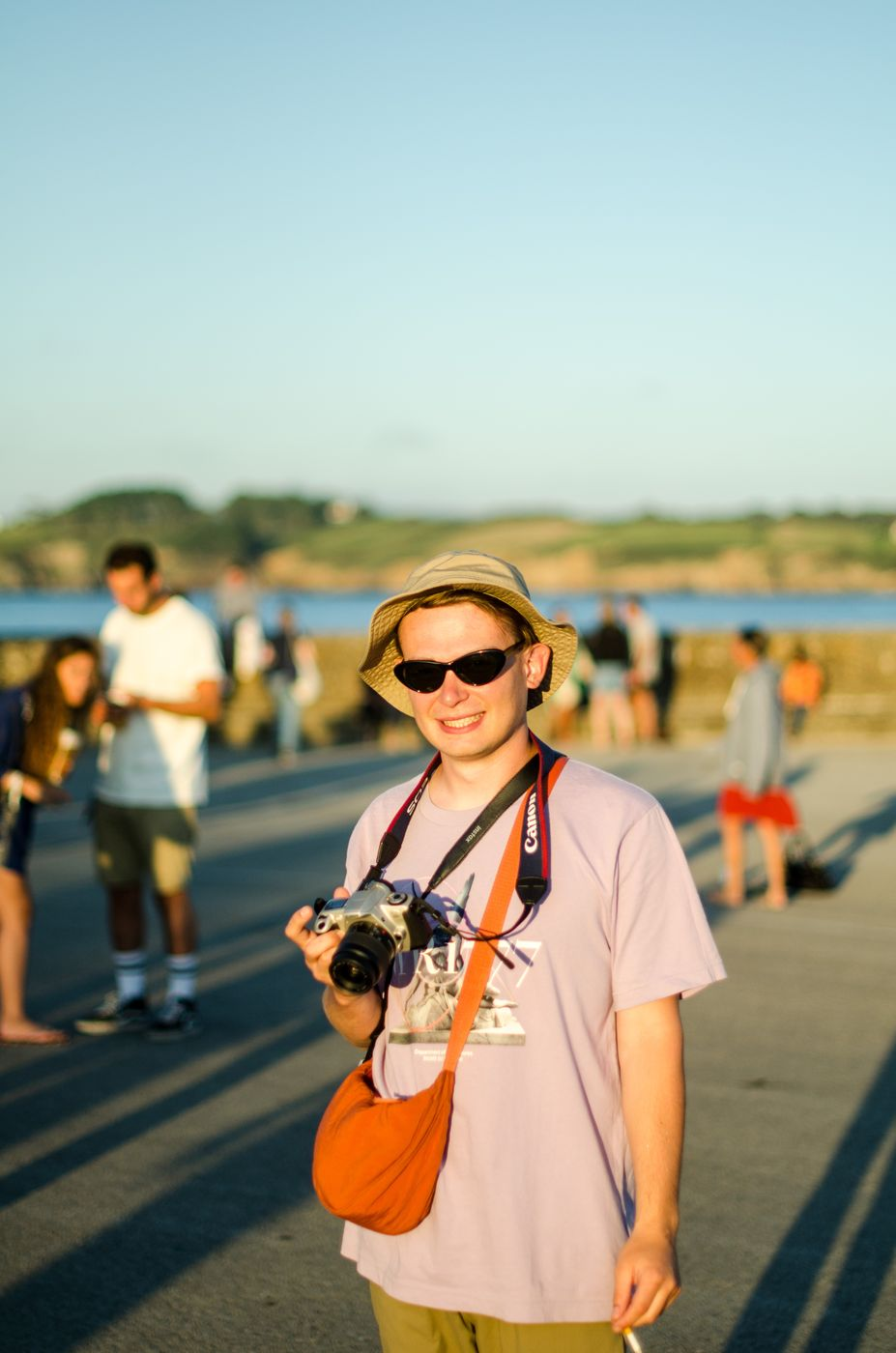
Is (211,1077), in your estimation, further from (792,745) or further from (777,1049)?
(792,745)

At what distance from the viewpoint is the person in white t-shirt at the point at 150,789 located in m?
6.51

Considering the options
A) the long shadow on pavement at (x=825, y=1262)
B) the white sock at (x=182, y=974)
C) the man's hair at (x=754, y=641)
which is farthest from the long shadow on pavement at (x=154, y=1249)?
the man's hair at (x=754, y=641)

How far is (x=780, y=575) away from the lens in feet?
641

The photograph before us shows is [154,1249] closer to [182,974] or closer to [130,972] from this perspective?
[182,974]

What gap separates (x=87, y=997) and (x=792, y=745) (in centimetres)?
1490

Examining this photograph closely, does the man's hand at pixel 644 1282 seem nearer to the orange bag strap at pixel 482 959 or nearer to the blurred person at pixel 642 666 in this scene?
→ the orange bag strap at pixel 482 959

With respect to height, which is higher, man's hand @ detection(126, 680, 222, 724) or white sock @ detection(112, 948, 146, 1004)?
man's hand @ detection(126, 680, 222, 724)

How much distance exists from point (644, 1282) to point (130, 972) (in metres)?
4.80

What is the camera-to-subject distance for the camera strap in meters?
2.29

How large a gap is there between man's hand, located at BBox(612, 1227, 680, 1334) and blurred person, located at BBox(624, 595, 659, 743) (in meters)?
17.6

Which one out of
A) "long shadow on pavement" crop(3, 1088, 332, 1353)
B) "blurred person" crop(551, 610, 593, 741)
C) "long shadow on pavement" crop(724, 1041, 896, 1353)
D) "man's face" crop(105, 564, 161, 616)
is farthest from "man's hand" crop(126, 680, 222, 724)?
"blurred person" crop(551, 610, 593, 741)

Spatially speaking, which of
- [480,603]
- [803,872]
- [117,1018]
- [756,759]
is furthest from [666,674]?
[480,603]

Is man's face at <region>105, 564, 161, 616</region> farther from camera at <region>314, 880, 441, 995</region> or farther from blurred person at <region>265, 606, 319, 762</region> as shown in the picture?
blurred person at <region>265, 606, 319, 762</region>

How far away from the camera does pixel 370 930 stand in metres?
2.26
